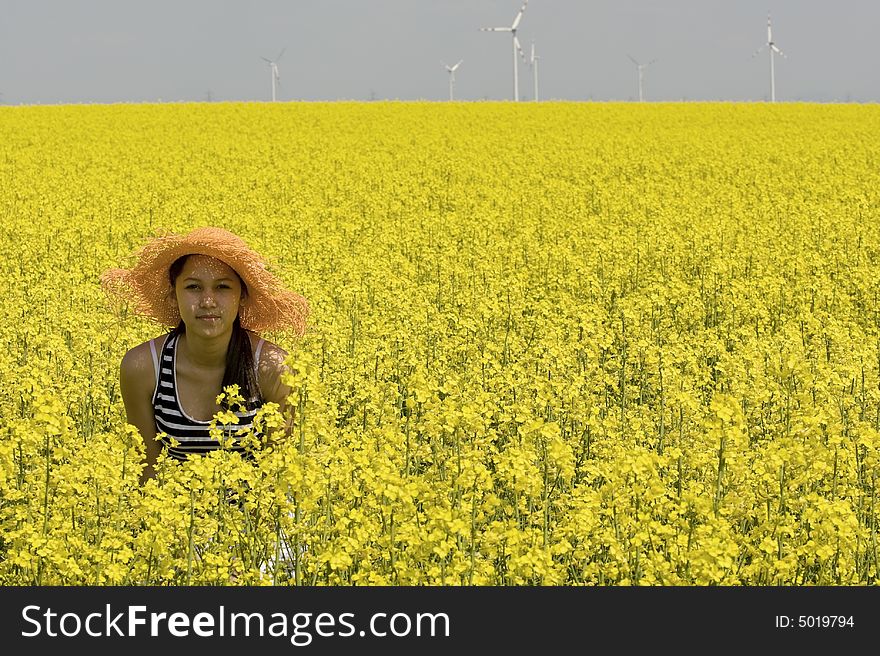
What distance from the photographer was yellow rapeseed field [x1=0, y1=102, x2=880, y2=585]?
408 centimetres

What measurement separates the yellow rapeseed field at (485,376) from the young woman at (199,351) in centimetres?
24

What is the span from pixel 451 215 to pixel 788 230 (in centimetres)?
519

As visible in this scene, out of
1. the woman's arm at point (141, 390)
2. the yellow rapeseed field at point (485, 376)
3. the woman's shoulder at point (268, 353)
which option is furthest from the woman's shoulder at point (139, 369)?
the woman's shoulder at point (268, 353)

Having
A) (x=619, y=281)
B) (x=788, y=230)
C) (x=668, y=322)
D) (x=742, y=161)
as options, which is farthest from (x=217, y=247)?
(x=742, y=161)

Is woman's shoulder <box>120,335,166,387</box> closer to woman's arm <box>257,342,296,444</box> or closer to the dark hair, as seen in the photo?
the dark hair

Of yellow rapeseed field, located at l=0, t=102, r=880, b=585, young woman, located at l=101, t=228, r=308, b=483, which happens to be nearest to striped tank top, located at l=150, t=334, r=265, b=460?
young woman, located at l=101, t=228, r=308, b=483

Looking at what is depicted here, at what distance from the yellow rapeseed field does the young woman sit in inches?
9.5

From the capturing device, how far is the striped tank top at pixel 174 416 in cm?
520

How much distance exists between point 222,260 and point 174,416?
799 mm

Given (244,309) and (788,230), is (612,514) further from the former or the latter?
(788,230)

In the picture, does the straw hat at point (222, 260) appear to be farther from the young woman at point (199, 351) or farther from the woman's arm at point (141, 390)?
the woman's arm at point (141, 390)

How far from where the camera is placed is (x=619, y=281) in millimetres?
11977

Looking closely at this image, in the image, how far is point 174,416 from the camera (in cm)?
521

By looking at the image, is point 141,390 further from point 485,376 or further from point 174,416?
point 485,376
